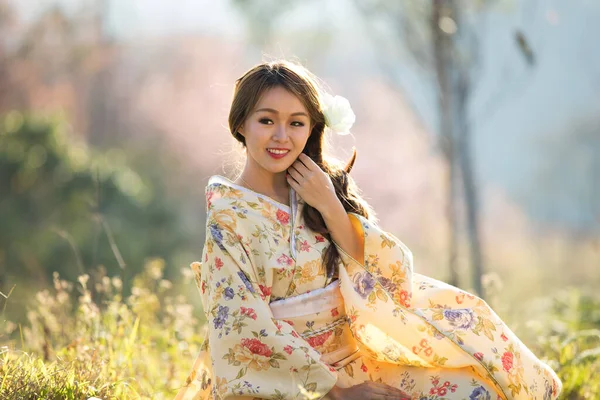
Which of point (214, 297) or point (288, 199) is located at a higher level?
point (288, 199)

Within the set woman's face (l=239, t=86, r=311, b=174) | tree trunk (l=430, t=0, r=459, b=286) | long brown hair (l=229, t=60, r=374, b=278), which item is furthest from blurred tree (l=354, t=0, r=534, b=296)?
woman's face (l=239, t=86, r=311, b=174)

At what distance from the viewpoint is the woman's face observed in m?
2.67

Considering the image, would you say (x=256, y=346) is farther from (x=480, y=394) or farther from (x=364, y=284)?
(x=480, y=394)

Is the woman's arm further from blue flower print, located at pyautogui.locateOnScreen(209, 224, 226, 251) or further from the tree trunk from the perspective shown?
the tree trunk

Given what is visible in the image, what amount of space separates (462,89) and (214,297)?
13.6 ft

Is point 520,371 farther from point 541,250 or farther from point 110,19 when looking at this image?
point 110,19

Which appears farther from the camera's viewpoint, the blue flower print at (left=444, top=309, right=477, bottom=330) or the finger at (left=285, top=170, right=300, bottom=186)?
the finger at (left=285, top=170, right=300, bottom=186)

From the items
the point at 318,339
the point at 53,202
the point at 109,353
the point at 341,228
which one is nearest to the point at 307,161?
the point at 341,228

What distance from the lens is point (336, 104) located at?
283cm

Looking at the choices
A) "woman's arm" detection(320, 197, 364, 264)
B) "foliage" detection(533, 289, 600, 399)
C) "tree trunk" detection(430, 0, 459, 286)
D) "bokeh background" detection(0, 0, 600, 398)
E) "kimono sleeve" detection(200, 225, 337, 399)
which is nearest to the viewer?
"kimono sleeve" detection(200, 225, 337, 399)

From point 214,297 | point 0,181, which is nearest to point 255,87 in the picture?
point 214,297

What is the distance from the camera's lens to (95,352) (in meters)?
2.88

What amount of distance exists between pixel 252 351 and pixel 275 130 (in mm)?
765

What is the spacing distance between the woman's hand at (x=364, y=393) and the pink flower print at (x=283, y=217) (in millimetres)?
592
